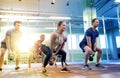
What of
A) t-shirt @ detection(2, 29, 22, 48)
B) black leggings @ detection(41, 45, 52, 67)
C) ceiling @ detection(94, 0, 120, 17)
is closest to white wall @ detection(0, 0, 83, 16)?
ceiling @ detection(94, 0, 120, 17)

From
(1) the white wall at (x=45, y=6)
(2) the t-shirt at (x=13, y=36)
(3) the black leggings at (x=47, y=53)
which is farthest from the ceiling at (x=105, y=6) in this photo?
(3) the black leggings at (x=47, y=53)

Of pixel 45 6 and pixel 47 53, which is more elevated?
pixel 45 6

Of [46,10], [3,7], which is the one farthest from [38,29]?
[3,7]

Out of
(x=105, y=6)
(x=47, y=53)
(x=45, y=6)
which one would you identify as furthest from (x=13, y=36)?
(x=105, y=6)

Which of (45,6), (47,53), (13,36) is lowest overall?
(47,53)

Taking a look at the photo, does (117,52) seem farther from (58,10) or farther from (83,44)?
(83,44)

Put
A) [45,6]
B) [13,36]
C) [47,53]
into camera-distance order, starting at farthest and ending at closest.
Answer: [45,6] < [13,36] < [47,53]

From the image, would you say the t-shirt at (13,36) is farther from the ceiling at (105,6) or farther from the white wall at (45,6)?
the ceiling at (105,6)

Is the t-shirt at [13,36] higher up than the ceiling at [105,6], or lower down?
lower down

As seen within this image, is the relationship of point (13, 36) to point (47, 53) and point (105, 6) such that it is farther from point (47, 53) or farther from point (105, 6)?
point (105, 6)

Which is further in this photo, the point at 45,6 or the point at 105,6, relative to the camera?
Answer: the point at 105,6

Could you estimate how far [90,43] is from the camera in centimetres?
468

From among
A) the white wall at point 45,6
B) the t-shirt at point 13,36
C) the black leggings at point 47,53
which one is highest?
the white wall at point 45,6

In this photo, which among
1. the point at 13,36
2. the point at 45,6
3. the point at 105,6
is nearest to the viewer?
the point at 13,36
